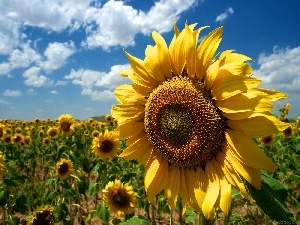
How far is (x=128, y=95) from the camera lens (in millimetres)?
2188

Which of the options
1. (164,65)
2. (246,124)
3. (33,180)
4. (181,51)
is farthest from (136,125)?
(33,180)

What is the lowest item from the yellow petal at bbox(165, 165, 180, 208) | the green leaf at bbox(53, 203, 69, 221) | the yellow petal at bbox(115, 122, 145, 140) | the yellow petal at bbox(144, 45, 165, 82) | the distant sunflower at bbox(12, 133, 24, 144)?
the green leaf at bbox(53, 203, 69, 221)

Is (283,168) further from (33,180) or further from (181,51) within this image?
(33,180)

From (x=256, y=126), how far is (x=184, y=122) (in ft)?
1.50

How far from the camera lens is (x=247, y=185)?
5.66 feet

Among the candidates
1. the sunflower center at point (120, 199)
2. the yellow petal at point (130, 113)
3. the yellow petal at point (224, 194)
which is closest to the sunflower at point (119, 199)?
the sunflower center at point (120, 199)

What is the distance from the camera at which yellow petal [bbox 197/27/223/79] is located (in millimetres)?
1759

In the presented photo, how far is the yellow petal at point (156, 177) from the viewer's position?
212cm

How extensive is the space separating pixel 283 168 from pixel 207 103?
5.99 metres

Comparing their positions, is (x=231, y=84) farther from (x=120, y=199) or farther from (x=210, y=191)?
(x=120, y=199)

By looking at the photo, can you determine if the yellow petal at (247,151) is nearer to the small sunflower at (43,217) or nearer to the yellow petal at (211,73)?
the yellow petal at (211,73)

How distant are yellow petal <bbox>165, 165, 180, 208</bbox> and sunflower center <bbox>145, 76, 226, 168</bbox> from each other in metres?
0.07

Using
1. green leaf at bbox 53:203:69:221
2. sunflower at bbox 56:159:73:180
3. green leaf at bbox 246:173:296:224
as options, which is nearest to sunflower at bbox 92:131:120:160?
sunflower at bbox 56:159:73:180

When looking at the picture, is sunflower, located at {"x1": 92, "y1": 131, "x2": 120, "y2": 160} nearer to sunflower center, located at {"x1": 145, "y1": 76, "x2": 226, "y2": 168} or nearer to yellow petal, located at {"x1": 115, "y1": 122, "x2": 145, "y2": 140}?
yellow petal, located at {"x1": 115, "y1": 122, "x2": 145, "y2": 140}
